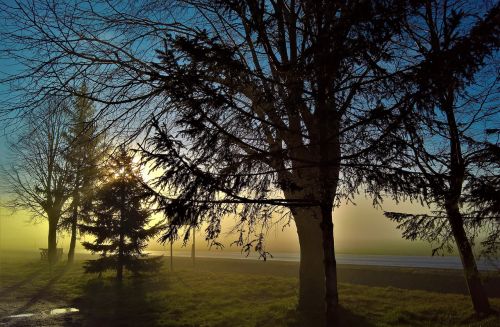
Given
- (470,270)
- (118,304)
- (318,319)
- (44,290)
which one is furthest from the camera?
(44,290)

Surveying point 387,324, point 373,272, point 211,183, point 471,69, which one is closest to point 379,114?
point 471,69

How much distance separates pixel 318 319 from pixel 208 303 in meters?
4.17

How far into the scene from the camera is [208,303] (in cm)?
1213

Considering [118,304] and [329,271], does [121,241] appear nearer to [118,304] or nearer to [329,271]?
[118,304]

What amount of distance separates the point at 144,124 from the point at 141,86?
0.90 m

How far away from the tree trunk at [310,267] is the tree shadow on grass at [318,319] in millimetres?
244

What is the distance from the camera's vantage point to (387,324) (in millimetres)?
8445

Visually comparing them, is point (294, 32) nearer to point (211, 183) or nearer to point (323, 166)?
point (323, 166)

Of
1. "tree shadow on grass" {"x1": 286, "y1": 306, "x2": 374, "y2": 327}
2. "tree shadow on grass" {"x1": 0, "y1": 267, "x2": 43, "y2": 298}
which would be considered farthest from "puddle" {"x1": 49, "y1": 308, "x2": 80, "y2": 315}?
"tree shadow on grass" {"x1": 286, "y1": 306, "x2": 374, "y2": 327}

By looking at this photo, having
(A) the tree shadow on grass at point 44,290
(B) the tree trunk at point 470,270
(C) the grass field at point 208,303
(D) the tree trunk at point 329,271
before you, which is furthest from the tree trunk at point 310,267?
(A) the tree shadow on grass at point 44,290

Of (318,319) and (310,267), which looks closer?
(318,319)

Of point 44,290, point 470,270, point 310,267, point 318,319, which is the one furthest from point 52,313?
point 470,270

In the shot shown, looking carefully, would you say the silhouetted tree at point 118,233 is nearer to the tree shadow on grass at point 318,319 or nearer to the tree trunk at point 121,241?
the tree trunk at point 121,241

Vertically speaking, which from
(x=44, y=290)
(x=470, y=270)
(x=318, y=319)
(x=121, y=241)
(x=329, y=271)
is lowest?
(x=44, y=290)
